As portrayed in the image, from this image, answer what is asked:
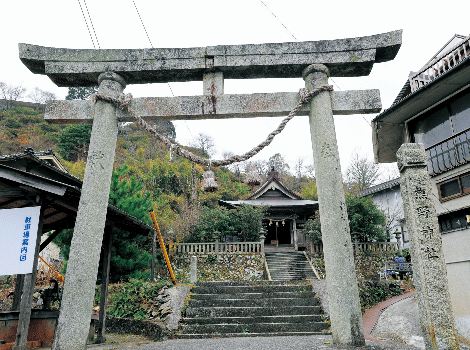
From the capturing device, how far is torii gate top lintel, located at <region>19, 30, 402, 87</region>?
5.84 metres

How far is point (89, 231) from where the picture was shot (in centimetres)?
514

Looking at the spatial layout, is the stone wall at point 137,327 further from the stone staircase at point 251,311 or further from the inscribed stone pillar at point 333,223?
the inscribed stone pillar at point 333,223

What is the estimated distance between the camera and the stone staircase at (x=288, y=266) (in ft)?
59.8

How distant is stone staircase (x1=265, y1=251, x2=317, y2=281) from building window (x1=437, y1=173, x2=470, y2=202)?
9647 millimetres

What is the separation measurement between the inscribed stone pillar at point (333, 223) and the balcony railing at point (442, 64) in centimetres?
588

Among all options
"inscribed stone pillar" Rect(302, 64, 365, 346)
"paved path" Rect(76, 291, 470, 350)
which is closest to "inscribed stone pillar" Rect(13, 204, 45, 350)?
"paved path" Rect(76, 291, 470, 350)

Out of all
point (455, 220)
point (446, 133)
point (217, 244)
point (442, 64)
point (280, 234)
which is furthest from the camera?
point (280, 234)

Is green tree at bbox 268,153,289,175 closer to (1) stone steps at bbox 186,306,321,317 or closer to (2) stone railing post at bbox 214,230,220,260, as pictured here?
(2) stone railing post at bbox 214,230,220,260

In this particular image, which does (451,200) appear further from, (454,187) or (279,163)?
(279,163)

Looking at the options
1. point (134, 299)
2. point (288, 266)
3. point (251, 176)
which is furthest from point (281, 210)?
point (251, 176)

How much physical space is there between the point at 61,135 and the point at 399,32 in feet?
119

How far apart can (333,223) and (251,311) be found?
17.8 feet

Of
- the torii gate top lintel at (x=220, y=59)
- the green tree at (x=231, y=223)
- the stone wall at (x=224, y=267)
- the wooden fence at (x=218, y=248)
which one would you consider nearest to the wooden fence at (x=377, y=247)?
the wooden fence at (x=218, y=248)

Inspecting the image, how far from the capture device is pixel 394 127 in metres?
11.3
